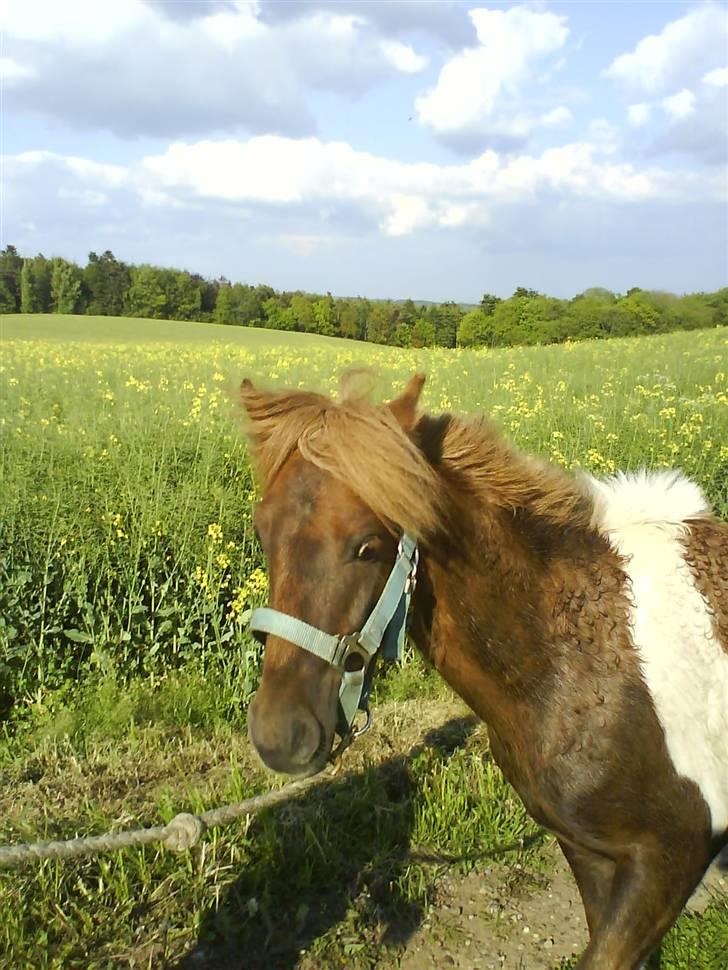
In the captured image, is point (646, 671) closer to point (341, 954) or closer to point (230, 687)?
point (341, 954)

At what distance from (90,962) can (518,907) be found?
5.61 ft

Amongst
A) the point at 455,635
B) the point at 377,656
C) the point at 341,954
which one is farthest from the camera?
the point at 341,954

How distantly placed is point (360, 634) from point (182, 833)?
4.34ft

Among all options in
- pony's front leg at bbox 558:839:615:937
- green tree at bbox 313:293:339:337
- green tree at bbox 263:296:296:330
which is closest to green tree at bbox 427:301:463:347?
green tree at bbox 313:293:339:337

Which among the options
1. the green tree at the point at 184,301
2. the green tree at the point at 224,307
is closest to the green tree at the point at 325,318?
the green tree at the point at 224,307

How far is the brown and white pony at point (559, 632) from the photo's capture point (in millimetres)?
2002

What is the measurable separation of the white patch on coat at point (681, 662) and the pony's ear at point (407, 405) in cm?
88

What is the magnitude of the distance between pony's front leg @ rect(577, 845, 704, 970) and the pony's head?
103 cm

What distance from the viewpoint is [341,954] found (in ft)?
9.10

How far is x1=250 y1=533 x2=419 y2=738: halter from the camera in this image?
1848 millimetres

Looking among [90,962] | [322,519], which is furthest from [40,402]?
[322,519]

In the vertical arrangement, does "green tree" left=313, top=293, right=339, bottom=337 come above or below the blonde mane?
above

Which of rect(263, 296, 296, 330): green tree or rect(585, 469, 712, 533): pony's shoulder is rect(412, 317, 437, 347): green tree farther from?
rect(585, 469, 712, 533): pony's shoulder

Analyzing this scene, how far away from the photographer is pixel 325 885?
122 inches
